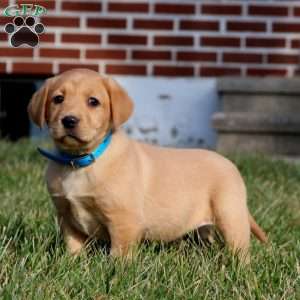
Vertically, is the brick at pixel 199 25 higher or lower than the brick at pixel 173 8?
lower

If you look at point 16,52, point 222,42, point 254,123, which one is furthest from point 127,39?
point 254,123

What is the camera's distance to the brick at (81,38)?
253 inches

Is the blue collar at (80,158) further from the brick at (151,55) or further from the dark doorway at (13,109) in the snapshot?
the dark doorway at (13,109)

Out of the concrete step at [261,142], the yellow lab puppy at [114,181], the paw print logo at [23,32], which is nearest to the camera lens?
the yellow lab puppy at [114,181]

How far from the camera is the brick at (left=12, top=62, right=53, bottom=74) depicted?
6449 millimetres

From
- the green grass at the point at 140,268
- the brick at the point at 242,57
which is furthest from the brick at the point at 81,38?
the green grass at the point at 140,268

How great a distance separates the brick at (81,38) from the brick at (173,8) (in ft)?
1.80

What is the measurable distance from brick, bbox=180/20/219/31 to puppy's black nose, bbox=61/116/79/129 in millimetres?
3718

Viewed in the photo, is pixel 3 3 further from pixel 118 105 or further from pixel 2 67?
pixel 118 105

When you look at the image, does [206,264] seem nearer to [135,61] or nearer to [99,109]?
[99,109]

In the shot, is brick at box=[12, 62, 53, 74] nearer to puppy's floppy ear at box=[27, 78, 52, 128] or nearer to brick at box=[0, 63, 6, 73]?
brick at box=[0, 63, 6, 73]

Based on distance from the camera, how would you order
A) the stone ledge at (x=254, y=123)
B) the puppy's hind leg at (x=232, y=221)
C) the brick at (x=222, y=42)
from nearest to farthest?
1. the puppy's hind leg at (x=232, y=221)
2. the stone ledge at (x=254, y=123)
3. the brick at (x=222, y=42)

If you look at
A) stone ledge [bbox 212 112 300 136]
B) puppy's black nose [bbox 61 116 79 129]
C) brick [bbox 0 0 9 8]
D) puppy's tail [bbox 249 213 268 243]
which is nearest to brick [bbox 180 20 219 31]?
stone ledge [bbox 212 112 300 136]

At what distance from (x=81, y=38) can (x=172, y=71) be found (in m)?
0.80
